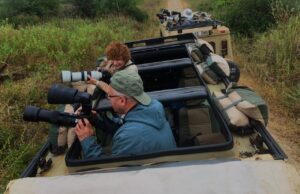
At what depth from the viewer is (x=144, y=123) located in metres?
3.27

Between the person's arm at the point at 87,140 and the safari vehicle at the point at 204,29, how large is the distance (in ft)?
17.1

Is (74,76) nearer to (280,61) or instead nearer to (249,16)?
(280,61)

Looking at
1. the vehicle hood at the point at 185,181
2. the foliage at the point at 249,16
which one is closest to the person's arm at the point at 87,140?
the vehicle hood at the point at 185,181

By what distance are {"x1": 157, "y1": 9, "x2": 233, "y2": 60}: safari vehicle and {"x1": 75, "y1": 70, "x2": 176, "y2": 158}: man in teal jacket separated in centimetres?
510

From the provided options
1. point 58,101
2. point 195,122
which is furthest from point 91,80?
point 58,101

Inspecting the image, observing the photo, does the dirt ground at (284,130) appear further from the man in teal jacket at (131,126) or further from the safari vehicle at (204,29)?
the man in teal jacket at (131,126)

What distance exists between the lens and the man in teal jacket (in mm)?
3232

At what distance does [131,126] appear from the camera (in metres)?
3.24

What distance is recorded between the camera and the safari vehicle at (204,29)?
27.8ft

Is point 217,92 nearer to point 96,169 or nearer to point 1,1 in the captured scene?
point 96,169

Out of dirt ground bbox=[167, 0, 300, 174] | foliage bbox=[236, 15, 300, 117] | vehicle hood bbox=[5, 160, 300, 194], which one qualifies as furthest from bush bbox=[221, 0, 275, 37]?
vehicle hood bbox=[5, 160, 300, 194]

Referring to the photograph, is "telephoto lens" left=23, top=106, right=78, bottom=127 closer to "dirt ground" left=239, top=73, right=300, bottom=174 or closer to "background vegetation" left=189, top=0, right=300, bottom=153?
"dirt ground" left=239, top=73, right=300, bottom=174

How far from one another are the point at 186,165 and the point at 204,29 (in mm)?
6110

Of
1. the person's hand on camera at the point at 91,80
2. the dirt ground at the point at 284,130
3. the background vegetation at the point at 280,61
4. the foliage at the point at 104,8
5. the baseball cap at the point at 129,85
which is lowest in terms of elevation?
the dirt ground at the point at 284,130
